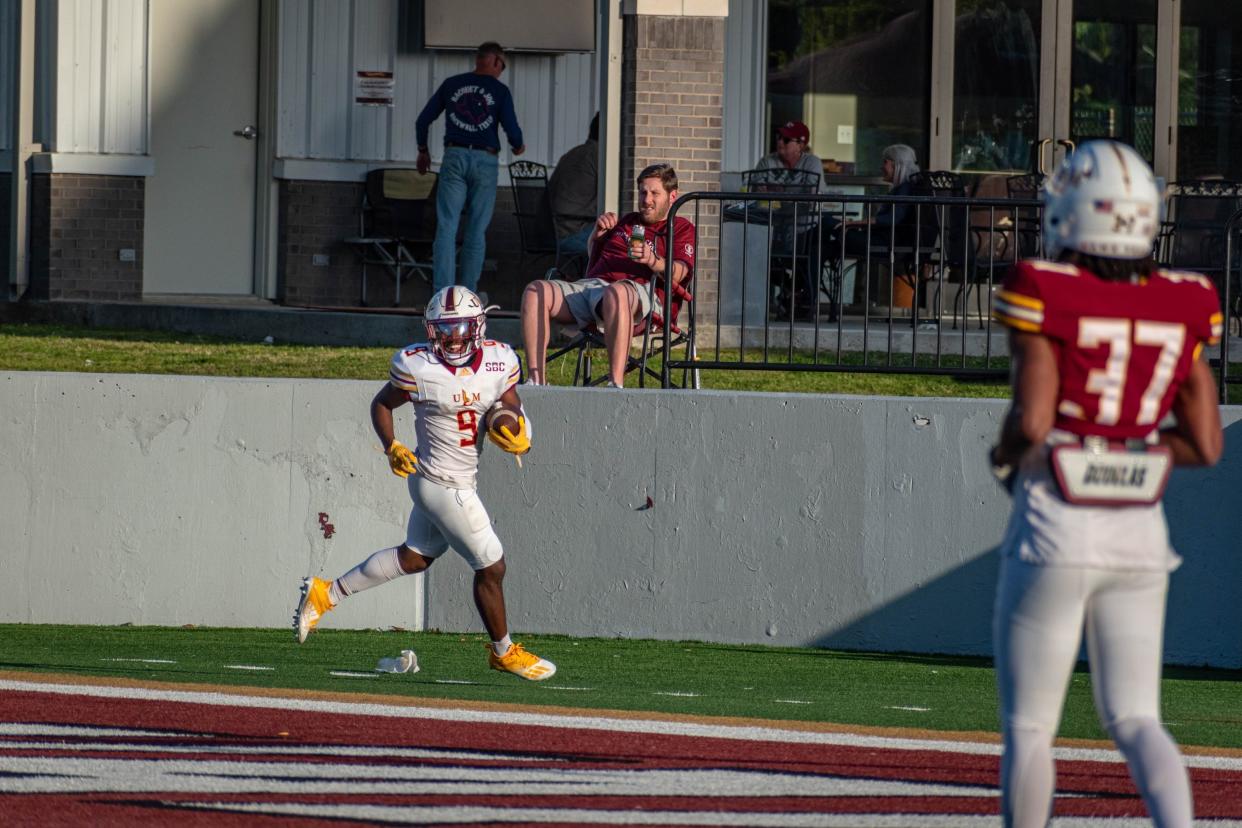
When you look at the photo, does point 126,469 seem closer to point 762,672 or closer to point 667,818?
point 762,672

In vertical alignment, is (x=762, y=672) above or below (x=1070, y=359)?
below

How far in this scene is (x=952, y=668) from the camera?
9984mm

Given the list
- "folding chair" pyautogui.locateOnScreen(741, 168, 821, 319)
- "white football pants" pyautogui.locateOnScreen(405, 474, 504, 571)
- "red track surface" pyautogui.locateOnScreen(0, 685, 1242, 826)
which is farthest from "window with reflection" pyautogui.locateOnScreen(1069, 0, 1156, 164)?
"red track surface" pyautogui.locateOnScreen(0, 685, 1242, 826)

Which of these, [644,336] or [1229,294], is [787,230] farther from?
[1229,294]

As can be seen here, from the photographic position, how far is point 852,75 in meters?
17.8

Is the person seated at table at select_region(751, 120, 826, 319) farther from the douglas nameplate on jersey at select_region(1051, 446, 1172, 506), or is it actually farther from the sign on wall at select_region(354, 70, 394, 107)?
the douglas nameplate on jersey at select_region(1051, 446, 1172, 506)

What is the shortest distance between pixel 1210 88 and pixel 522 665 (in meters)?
11.2

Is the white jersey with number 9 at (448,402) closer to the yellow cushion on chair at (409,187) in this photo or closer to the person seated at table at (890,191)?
the person seated at table at (890,191)

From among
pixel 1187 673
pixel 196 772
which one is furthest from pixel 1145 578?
pixel 1187 673

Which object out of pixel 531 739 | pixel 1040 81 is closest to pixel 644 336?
pixel 531 739

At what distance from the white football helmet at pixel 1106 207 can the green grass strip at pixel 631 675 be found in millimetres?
3595

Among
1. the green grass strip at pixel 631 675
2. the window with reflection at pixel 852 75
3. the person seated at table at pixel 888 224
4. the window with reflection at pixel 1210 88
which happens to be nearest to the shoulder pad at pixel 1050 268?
the green grass strip at pixel 631 675

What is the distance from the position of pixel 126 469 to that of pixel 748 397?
3323mm

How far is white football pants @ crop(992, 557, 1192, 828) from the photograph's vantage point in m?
4.29
